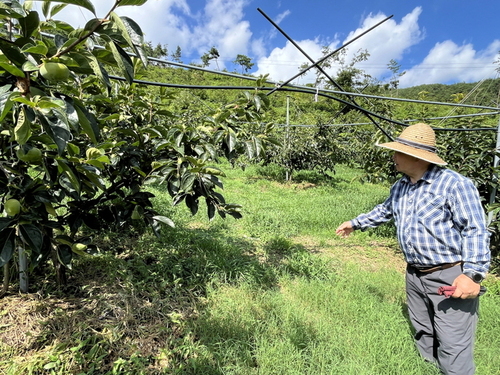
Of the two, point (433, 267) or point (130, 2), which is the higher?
point (130, 2)

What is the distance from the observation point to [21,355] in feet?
4.68

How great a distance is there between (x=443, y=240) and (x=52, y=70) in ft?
5.42

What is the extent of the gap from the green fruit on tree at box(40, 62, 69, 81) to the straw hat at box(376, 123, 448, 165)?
141 cm

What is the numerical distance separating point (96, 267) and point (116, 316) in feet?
1.91

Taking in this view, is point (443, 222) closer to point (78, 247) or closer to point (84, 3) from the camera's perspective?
point (84, 3)

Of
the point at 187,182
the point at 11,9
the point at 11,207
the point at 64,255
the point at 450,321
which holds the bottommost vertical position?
the point at 450,321

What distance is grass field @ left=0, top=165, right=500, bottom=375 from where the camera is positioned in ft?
5.01

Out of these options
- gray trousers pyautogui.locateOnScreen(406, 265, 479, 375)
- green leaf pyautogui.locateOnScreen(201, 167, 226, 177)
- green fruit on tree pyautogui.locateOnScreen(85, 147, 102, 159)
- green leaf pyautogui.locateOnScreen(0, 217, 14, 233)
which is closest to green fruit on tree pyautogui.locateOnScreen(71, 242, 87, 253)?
green leaf pyautogui.locateOnScreen(0, 217, 14, 233)

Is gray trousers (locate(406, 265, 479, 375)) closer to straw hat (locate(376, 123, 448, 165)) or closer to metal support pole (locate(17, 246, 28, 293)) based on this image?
straw hat (locate(376, 123, 448, 165))

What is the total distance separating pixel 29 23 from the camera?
81 cm

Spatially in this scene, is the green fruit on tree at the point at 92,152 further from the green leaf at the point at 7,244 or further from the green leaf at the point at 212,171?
the green leaf at the point at 212,171

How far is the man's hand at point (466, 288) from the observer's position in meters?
1.33

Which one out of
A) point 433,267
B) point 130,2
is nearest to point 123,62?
point 130,2

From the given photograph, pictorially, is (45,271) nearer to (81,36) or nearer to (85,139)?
(85,139)
